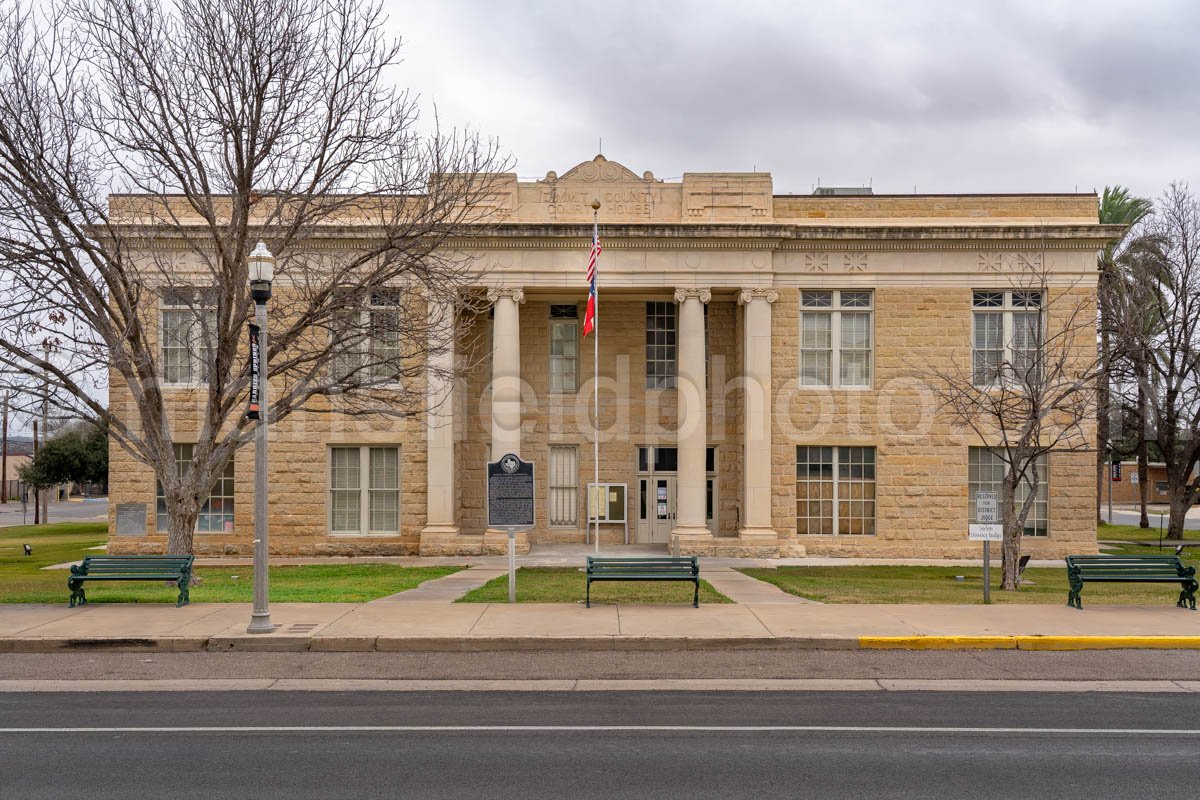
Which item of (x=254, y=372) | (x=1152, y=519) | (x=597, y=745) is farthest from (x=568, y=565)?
(x=1152, y=519)

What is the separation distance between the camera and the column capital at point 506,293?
27719mm

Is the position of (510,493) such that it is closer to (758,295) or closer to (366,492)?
(366,492)

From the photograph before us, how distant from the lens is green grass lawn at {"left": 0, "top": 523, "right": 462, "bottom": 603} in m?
17.4

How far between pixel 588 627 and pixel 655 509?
15392mm

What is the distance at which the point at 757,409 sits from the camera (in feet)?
90.7

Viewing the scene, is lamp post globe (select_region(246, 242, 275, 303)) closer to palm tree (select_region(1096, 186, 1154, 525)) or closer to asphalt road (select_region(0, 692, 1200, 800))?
asphalt road (select_region(0, 692, 1200, 800))

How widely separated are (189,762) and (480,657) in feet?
17.5

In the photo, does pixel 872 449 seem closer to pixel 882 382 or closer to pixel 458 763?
pixel 882 382

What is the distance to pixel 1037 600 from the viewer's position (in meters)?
18.0

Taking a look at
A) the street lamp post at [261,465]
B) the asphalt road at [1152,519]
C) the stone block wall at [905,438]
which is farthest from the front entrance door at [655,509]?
the asphalt road at [1152,519]

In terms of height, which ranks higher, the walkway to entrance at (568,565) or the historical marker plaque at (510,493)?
the historical marker plaque at (510,493)

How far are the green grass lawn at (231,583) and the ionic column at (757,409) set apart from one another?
28.1ft

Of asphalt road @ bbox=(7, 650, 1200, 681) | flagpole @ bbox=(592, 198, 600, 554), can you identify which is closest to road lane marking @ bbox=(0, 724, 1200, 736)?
asphalt road @ bbox=(7, 650, 1200, 681)

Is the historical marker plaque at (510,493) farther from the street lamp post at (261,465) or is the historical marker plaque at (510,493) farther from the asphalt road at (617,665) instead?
the street lamp post at (261,465)
